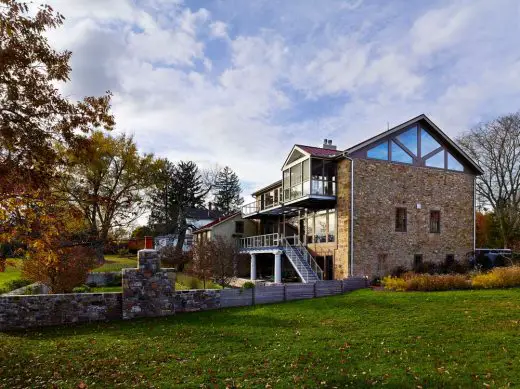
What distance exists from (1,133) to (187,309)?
990 centimetres

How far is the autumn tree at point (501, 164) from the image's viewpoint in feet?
113

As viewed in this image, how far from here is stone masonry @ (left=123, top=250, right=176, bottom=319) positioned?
14219mm

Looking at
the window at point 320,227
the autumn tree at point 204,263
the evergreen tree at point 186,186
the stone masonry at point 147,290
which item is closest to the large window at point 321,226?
the window at point 320,227

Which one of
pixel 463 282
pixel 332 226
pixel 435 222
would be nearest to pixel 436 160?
pixel 435 222

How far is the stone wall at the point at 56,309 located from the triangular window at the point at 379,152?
50.8 feet

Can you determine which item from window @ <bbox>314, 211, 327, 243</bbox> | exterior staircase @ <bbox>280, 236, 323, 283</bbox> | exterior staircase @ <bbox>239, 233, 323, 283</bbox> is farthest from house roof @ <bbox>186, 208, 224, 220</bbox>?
window @ <bbox>314, 211, 327, 243</bbox>

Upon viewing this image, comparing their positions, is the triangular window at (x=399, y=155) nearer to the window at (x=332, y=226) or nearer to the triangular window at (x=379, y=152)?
the triangular window at (x=379, y=152)

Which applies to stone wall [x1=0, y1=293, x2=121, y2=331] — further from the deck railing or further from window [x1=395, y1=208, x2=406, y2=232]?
window [x1=395, y1=208, x2=406, y2=232]

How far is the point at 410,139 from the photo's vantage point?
23953 millimetres

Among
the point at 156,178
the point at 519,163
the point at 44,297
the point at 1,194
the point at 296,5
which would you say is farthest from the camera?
the point at 156,178

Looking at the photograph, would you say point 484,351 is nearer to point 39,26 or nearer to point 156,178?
point 39,26

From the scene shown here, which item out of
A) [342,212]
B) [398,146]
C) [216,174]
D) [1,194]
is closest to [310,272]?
[342,212]

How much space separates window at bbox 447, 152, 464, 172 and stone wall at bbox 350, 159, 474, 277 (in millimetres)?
381

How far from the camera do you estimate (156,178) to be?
40.0 metres
